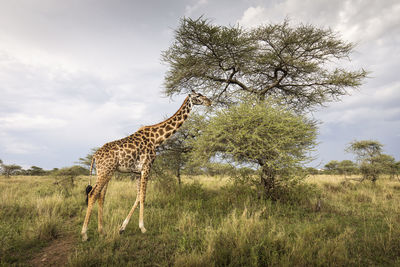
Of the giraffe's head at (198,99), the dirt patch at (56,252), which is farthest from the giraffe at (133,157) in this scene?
the dirt patch at (56,252)

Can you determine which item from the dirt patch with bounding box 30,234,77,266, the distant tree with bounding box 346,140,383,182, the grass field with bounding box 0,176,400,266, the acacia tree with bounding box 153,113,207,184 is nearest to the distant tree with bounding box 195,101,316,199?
the grass field with bounding box 0,176,400,266

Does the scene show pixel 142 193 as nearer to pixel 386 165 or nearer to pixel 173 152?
pixel 173 152

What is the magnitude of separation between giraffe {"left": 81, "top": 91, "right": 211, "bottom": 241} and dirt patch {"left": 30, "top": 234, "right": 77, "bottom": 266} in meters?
0.39

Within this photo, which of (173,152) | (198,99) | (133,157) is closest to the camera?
(133,157)

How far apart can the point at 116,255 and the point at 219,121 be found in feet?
14.2

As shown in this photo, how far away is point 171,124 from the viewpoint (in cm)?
616

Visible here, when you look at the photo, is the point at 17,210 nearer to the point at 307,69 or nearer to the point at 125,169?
the point at 125,169

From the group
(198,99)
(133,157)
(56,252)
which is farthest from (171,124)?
(56,252)

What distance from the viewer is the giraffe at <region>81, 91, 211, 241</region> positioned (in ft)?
16.0

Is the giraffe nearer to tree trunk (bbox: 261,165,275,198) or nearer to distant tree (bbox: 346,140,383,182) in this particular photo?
tree trunk (bbox: 261,165,275,198)

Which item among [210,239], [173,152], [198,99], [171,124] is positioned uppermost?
[198,99]

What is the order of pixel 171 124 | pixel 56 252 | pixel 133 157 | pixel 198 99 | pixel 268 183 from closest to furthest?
pixel 56 252 → pixel 133 157 → pixel 171 124 → pixel 198 99 → pixel 268 183

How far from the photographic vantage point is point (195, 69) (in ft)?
34.3

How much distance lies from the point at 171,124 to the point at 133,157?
58.6 inches
